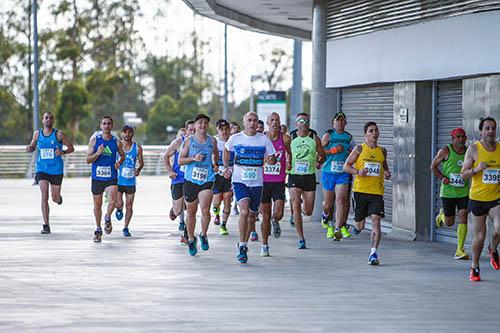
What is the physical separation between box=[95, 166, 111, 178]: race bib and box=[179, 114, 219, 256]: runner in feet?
9.10

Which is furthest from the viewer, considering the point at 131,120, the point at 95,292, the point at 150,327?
the point at 131,120

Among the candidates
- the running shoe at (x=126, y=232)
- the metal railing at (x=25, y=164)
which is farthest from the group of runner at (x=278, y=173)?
the metal railing at (x=25, y=164)

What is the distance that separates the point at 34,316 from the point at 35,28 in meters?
36.4

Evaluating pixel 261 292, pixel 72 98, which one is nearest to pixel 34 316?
pixel 261 292

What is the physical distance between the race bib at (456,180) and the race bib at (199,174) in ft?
10.4

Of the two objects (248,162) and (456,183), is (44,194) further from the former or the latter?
(456,183)

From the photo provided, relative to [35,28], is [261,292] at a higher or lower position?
lower

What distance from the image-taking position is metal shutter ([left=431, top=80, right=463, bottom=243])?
19.1 meters

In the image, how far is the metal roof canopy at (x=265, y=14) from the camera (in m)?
27.8

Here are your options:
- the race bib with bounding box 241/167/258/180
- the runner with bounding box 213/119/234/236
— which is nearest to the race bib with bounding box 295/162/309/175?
the race bib with bounding box 241/167/258/180

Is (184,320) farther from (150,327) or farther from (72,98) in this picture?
(72,98)

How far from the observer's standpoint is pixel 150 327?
10.6 metres

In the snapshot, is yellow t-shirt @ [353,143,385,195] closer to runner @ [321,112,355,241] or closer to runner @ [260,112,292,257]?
runner @ [260,112,292,257]

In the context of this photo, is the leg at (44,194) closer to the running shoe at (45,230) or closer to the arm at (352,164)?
the running shoe at (45,230)
